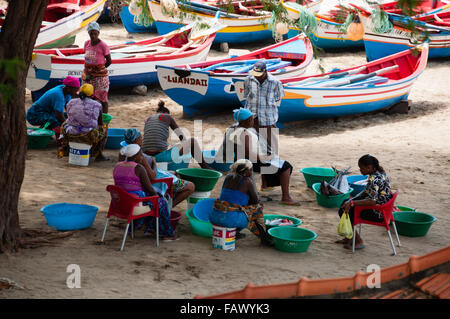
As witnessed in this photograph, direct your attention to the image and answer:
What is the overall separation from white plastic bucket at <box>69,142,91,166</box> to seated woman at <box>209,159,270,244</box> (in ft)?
11.3

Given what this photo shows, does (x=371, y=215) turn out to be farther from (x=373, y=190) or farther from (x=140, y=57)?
(x=140, y=57)

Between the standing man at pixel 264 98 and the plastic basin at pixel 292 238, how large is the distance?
98.6 inches

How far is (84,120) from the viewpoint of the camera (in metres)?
8.88

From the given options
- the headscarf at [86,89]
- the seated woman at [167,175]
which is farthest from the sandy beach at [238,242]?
the headscarf at [86,89]

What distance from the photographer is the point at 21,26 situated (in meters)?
5.72

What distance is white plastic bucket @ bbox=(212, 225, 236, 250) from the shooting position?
20.5ft

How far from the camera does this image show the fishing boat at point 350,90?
12.3 metres

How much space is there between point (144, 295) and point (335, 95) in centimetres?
836

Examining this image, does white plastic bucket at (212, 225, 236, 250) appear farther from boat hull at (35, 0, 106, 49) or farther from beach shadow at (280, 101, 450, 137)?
boat hull at (35, 0, 106, 49)

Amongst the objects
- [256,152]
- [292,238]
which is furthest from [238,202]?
[256,152]

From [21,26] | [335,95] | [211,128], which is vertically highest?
[21,26]

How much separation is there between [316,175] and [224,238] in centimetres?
272
